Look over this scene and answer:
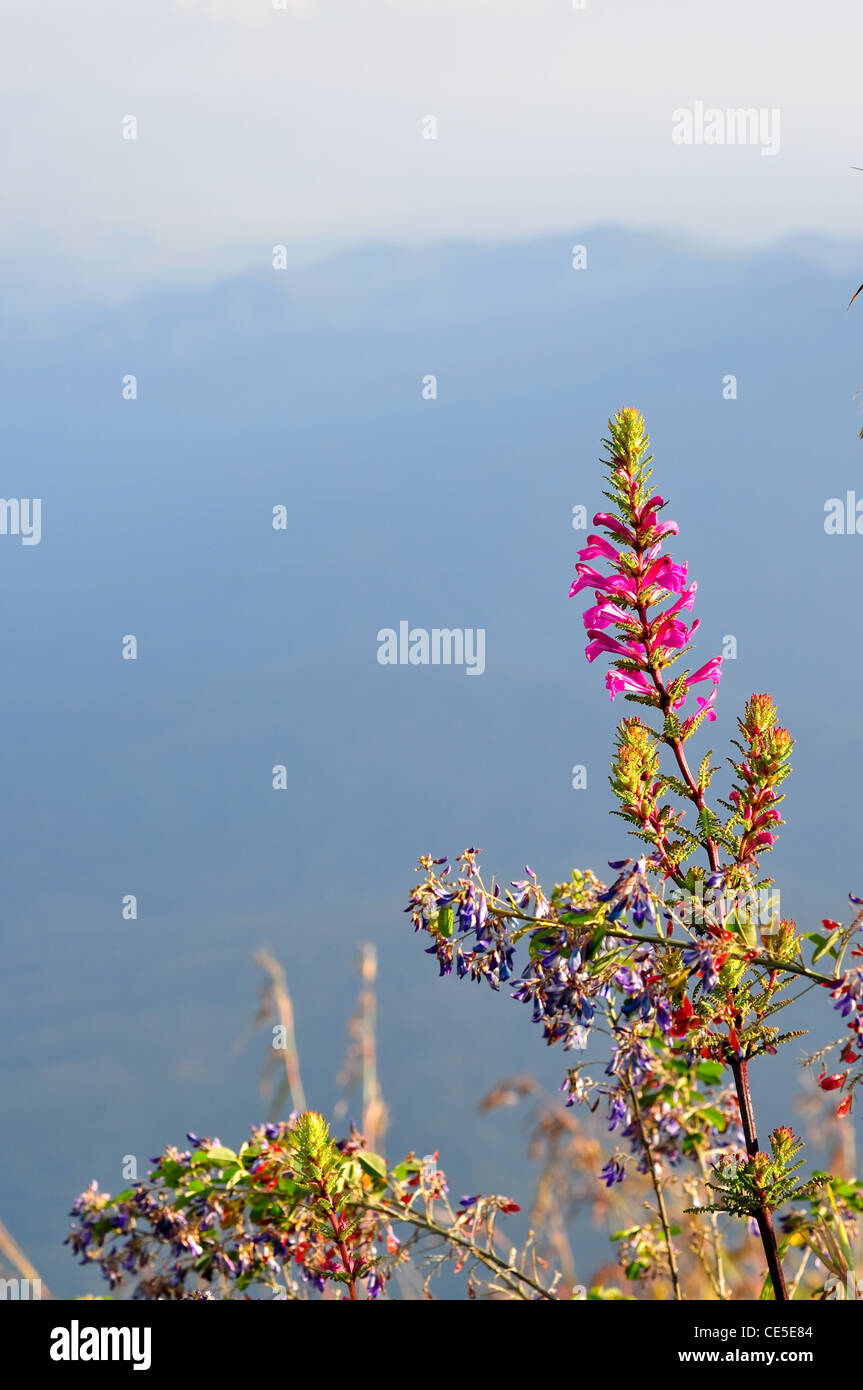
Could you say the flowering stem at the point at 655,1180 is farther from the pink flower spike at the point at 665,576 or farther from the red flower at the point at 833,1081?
the pink flower spike at the point at 665,576

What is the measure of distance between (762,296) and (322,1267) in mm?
53974

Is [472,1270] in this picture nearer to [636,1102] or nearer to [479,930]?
[636,1102]

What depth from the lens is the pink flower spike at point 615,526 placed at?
231cm

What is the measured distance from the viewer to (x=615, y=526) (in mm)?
2330

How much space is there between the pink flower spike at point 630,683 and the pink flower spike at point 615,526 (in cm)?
24

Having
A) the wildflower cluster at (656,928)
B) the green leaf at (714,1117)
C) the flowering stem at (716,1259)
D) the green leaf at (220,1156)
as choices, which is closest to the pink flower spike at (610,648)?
the wildflower cluster at (656,928)

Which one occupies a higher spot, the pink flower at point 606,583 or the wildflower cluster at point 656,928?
the pink flower at point 606,583

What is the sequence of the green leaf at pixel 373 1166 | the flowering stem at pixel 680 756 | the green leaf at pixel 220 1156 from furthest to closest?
the green leaf at pixel 220 1156, the green leaf at pixel 373 1166, the flowering stem at pixel 680 756

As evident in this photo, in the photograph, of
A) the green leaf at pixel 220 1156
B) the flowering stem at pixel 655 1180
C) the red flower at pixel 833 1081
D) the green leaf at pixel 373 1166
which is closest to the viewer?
the red flower at pixel 833 1081

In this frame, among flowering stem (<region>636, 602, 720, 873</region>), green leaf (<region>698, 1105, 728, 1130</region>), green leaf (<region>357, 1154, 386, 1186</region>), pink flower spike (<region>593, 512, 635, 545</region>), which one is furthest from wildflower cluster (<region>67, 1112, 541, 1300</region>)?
pink flower spike (<region>593, 512, 635, 545</region>)

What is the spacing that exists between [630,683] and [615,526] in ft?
0.96

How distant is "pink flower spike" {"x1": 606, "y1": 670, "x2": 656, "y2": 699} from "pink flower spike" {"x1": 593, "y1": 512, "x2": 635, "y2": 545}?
9.4 inches

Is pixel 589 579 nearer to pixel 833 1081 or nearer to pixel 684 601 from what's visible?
pixel 684 601
